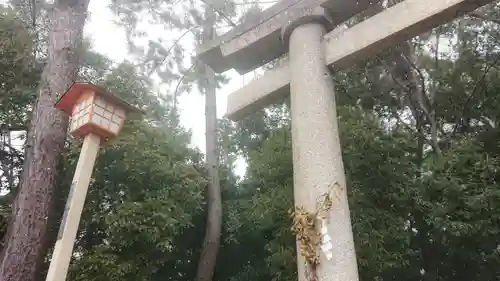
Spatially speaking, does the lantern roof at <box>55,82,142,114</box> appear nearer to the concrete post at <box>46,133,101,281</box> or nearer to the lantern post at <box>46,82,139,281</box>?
the lantern post at <box>46,82,139,281</box>

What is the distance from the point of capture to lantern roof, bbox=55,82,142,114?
261cm

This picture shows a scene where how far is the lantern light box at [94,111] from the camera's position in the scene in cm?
253

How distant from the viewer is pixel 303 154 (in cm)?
241

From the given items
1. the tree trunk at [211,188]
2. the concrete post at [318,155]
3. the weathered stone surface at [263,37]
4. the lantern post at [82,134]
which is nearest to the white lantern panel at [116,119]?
the lantern post at [82,134]

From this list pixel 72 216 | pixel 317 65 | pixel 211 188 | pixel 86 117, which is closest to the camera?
pixel 72 216

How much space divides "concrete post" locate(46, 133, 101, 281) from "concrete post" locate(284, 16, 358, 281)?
1.13m

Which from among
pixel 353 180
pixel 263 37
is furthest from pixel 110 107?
pixel 353 180

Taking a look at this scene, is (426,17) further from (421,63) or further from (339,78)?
(421,63)

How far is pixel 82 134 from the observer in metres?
2.56

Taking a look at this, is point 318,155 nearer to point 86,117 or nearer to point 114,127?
point 114,127

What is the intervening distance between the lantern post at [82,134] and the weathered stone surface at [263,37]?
2.60ft

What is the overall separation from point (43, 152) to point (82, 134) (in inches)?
42.5

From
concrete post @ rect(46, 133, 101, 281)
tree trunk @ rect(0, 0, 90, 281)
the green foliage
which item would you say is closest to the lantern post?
concrete post @ rect(46, 133, 101, 281)

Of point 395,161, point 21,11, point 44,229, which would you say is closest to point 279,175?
point 395,161
